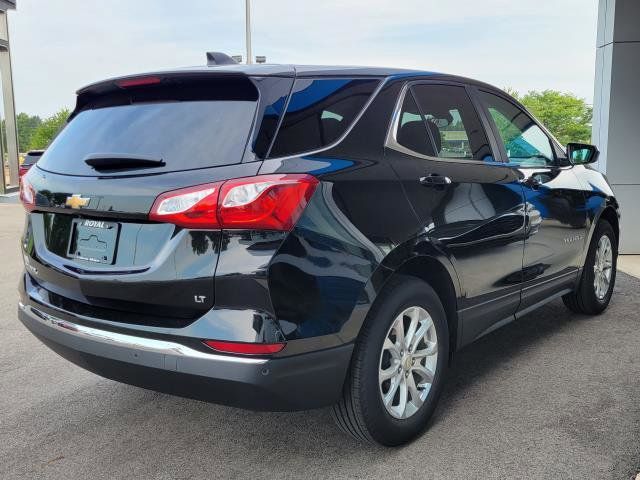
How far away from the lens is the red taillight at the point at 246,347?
2.30 meters

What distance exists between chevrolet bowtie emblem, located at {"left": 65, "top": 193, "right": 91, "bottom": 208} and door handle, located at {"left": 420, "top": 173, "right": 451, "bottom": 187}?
→ 144 cm

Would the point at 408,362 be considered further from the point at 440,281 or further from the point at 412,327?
the point at 440,281

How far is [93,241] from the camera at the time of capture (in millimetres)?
2598

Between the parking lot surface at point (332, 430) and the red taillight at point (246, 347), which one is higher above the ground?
the red taillight at point (246, 347)

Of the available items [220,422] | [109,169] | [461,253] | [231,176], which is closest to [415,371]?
[461,253]

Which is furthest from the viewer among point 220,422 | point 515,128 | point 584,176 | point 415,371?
point 584,176

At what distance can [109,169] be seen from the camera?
2.61 metres

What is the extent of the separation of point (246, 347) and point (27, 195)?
1431 millimetres

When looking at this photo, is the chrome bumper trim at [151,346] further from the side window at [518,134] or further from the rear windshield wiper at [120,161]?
the side window at [518,134]

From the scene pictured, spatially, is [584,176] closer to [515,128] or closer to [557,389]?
[515,128]

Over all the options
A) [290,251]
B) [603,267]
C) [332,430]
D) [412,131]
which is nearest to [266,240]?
[290,251]

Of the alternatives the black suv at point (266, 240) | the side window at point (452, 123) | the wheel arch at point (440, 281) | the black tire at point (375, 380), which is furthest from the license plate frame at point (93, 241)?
the side window at point (452, 123)

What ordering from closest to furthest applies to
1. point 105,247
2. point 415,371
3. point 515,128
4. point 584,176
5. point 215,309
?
1. point 215,309
2. point 105,247
3. point 415,371
4. point 515,128
5. point 584,176

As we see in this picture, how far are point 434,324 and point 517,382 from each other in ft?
3.34
